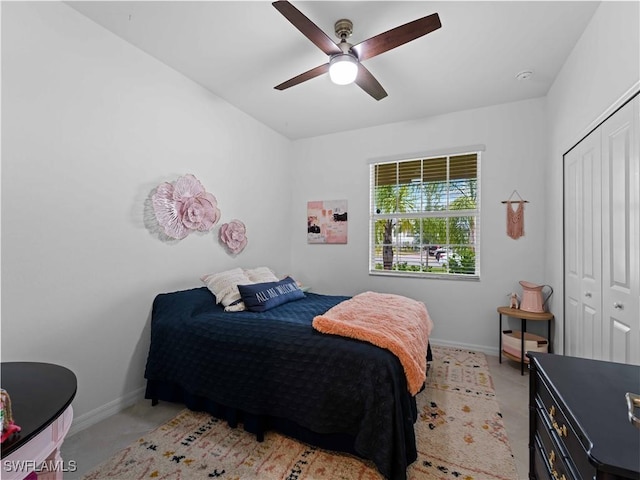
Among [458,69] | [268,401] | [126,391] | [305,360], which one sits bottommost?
[126,391]

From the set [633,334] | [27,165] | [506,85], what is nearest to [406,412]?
[633,334]

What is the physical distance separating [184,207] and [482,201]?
10.4ft

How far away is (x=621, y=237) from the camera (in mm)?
1729

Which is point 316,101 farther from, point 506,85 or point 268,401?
point 268,401

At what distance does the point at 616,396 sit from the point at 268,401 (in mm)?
1640

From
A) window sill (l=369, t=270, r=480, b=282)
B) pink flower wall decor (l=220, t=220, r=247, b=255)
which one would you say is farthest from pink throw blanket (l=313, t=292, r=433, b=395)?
pink flower wall decor (l=220, t=220, r=247, b=255)

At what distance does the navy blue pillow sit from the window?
4.84ft

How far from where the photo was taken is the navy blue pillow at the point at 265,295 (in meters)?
2.56

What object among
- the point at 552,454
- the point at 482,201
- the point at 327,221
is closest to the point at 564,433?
the point at 552,454

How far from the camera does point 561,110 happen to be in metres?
2.68

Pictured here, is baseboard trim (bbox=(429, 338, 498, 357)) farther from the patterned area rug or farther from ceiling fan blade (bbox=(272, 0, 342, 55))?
ceiling fan blade (bbox=(272, 0, 342, 55))

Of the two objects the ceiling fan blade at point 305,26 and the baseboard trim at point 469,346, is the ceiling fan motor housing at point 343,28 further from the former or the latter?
the baseboard trim at point 469,346

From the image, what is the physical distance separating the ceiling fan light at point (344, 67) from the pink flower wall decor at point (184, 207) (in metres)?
1.60

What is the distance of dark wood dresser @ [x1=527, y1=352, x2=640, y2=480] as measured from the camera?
67 centimetres
